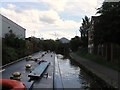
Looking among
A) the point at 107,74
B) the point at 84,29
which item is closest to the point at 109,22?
the point at 107,74

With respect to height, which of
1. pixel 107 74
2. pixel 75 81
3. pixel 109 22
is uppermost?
pixel 109 22

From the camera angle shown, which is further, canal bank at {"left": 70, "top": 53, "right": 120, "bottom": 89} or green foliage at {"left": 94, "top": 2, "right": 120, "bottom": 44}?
green foliage at {"left": 94, "top": 2, "right": 120, "bottom": 44}

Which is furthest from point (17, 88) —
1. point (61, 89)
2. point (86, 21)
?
point (86, 21)

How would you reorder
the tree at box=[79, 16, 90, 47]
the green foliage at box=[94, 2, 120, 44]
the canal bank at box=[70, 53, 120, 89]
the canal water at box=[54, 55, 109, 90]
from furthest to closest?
the tree at box=[79, 16, 90, 47] < the green foliage at box=[94, 2, 120, 44] < the canal water at box=[54, 55, 109, 90] < the canal bank at box=[70, 53, 120, 89]

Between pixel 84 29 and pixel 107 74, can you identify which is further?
pixel 84 29

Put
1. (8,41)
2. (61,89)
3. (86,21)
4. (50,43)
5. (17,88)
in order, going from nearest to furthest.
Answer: (17,88) < (61,89) < (8,41) < (86,21) < (50,43)

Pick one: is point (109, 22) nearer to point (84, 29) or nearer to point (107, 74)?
point (107, 74)

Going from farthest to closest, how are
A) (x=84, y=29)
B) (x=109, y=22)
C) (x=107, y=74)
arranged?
(x=84, y=29), (x=109, y=22), (x=107, y=74)

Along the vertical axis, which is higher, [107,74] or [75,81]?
[107,74]

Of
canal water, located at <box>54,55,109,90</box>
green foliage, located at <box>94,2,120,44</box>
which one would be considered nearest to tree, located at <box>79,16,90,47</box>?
green foliage, located at <box>94,2,120,44</box>

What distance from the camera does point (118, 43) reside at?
35.3 meters

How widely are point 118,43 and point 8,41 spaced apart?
14677 millimetres

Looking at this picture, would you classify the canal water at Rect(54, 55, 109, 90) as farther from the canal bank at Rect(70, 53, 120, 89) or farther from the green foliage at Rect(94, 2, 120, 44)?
the green foliage at Rect(94, 2, 120, 44)

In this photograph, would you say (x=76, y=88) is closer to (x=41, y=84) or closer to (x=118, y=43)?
(x=41, y=84)
